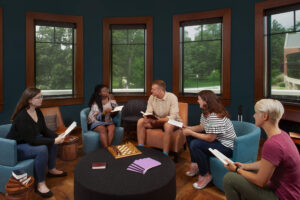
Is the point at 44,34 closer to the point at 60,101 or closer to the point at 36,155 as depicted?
the point at 60,101

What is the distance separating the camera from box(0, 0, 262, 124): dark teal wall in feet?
13.9

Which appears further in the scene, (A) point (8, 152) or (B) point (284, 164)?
(A) point (8, 152)

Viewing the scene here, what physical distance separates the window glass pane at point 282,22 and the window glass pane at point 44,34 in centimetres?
459

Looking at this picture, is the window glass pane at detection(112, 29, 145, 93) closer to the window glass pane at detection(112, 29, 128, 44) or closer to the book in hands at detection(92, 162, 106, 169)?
the window glass pane at detection(112, 29, 128, 44)

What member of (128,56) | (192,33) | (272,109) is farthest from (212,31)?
(272,109)

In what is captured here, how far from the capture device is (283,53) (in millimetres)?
3959

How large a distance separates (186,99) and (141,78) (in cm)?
127

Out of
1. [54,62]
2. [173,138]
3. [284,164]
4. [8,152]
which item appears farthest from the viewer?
[54,62]

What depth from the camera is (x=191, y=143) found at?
8.83ft

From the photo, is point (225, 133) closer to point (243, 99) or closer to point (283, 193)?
point (283, 193)

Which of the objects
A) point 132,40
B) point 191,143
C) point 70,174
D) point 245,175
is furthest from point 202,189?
point 132,40

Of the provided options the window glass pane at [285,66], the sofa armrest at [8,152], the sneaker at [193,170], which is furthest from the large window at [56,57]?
the window glass pane at [285,66]

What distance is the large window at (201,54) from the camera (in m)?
4.51

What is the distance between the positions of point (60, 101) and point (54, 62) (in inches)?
36.2
